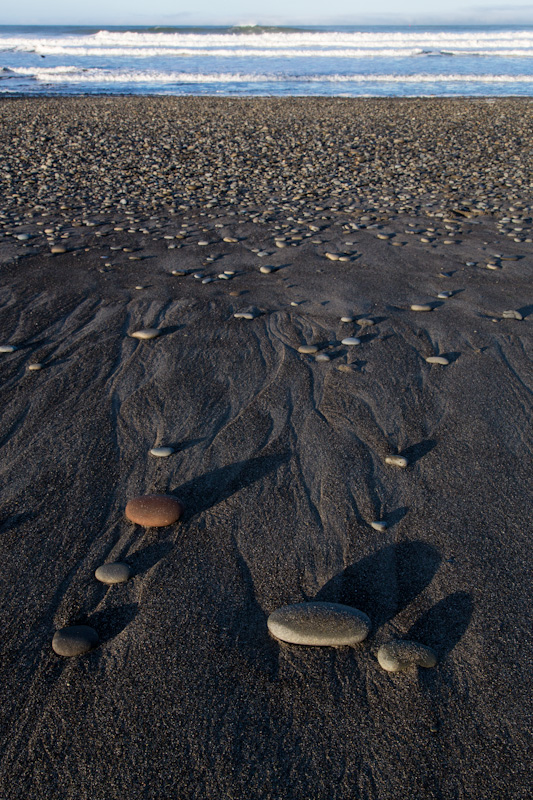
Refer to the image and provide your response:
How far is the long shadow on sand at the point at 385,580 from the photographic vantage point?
6.33ft

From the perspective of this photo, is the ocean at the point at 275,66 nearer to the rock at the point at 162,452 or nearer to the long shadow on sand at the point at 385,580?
the rock at the point at 162,452

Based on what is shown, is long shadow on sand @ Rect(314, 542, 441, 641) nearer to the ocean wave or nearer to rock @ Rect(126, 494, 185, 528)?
rock @ Rect(126, 494, 185, 528)

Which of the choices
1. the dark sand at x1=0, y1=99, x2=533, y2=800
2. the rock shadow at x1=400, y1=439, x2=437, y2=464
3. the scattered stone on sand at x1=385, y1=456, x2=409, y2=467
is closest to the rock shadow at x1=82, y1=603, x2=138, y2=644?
the dark sand at x1=0, y1=99, x2=533, y2=800

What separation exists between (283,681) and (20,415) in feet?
6.91

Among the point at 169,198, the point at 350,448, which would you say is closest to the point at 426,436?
the point at 350,448

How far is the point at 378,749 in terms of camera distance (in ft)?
4.99

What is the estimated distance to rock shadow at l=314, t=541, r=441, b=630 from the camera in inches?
76.0

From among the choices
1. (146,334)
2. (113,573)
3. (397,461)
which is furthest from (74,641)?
(146,334)

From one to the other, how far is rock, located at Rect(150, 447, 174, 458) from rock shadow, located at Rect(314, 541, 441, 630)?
1.08m

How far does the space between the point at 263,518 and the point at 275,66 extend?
33.2 meters

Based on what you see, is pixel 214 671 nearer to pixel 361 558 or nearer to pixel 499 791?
pixel 361 558

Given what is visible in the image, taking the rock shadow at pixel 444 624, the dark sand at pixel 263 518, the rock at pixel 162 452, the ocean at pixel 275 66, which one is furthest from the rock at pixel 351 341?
the ocean at pixel 275 66

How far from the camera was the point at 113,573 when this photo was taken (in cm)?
203

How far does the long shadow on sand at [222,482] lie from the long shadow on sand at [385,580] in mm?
671
